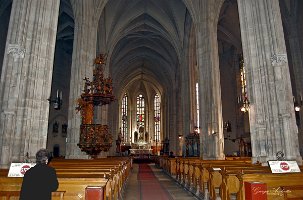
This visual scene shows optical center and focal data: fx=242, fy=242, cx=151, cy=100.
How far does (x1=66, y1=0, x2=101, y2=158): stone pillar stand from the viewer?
13055 mm

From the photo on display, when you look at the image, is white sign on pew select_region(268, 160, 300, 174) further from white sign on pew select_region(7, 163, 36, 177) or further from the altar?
the altar

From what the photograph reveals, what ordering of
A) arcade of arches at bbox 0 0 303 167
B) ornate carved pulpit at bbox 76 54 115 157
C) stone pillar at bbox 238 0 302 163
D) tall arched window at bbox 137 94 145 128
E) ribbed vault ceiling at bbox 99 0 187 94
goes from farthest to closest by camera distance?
tall arched window at bbox 137 94 145 128 < ribbed vault ceiling at bbox 99 0 187 94 < ornate carved pulpit at bbox 76 54 115 157 < stone pillar at bbox 238 0 302 163 < arcade of arches at bbox 0 0 303 167

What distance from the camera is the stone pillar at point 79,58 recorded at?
13055 millimetres

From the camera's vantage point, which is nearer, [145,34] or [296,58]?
[296,58]

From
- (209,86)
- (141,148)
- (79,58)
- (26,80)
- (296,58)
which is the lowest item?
(141,148)

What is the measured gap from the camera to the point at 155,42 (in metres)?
32.0

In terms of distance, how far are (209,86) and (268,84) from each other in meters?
6.96

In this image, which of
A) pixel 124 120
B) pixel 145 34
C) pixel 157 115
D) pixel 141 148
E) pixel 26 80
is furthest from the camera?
pixel 157 115

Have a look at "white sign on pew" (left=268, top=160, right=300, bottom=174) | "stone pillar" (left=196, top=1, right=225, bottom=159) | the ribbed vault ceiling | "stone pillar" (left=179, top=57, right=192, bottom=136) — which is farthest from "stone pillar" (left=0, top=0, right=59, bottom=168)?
"stone pillar" (left=179, top=57, right=192, bottom=136)

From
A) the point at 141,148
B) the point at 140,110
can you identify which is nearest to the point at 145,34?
the point at 140,110

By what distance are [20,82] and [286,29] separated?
17.4m

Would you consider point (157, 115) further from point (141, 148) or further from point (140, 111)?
point (141, 148)

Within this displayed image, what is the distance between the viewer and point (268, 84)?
27.5ft

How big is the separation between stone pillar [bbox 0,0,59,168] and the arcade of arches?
29 mm
